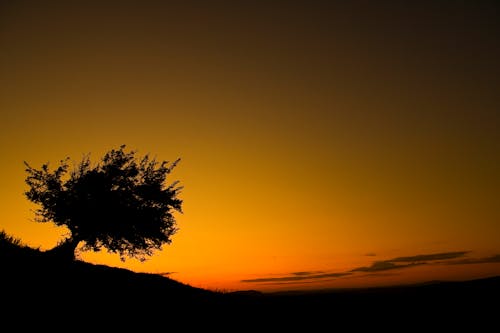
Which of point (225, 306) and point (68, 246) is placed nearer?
point (225, 306)

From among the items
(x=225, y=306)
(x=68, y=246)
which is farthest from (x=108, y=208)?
(x=225, y=306)

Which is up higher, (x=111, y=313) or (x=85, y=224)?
(x=85, y=224)

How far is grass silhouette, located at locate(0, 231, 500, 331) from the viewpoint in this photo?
10.6 m

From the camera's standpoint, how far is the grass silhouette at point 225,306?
34.9 feet

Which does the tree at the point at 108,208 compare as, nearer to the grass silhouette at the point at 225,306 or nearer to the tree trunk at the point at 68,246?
the tree trunk at the point at 68,246

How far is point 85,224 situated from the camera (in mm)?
38312

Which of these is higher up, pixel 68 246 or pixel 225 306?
pixel 68 246

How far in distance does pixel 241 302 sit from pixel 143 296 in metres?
3.92

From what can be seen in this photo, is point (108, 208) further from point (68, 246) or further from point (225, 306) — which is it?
point (225, 306)

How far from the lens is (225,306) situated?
13781 millimetres

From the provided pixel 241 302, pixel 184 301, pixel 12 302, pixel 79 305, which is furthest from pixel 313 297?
pixel 12 302

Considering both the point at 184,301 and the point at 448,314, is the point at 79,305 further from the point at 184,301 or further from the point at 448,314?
the point at 448,314

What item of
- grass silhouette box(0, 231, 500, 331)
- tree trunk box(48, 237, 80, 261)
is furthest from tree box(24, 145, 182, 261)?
grass silhouette box(0, 231, 500, 331)

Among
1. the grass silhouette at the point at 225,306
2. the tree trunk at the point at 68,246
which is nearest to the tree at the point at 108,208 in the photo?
the tree trunk at the point at 68,246
